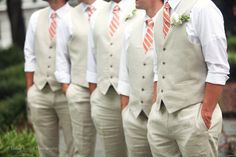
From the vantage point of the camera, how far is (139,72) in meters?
5.41

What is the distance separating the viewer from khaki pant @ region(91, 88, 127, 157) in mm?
6160

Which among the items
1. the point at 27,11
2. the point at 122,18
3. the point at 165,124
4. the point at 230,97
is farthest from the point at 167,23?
the point at 27,11

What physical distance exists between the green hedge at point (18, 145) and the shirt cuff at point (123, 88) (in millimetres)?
2084

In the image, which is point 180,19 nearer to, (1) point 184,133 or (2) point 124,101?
(1) point 184,133

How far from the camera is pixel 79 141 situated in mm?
6738

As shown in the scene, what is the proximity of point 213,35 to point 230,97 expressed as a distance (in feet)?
20.9

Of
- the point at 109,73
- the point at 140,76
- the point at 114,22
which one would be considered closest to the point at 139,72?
the point at 140,76

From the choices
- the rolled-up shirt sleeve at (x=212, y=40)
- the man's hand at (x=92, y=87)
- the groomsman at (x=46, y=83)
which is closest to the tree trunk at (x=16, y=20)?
the groomsman at (x=46, y=83)

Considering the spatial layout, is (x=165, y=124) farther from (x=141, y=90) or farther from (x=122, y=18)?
(x=122, y=18)

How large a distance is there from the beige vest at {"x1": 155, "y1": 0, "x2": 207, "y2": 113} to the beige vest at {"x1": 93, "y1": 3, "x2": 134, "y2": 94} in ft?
4.71

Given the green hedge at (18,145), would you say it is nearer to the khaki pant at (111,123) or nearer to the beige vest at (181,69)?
the khaki pant at (111,123)

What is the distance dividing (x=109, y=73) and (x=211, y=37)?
5.97 ft

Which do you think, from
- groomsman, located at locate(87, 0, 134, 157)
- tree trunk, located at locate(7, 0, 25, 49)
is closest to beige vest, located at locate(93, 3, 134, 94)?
groomsman, located at locate(87, 0, 134, 157)

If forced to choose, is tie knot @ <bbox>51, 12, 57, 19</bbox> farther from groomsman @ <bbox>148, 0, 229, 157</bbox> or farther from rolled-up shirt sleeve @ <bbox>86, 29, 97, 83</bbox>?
groomsman @ <bbox>148, 0, 229, 157</bbox>
